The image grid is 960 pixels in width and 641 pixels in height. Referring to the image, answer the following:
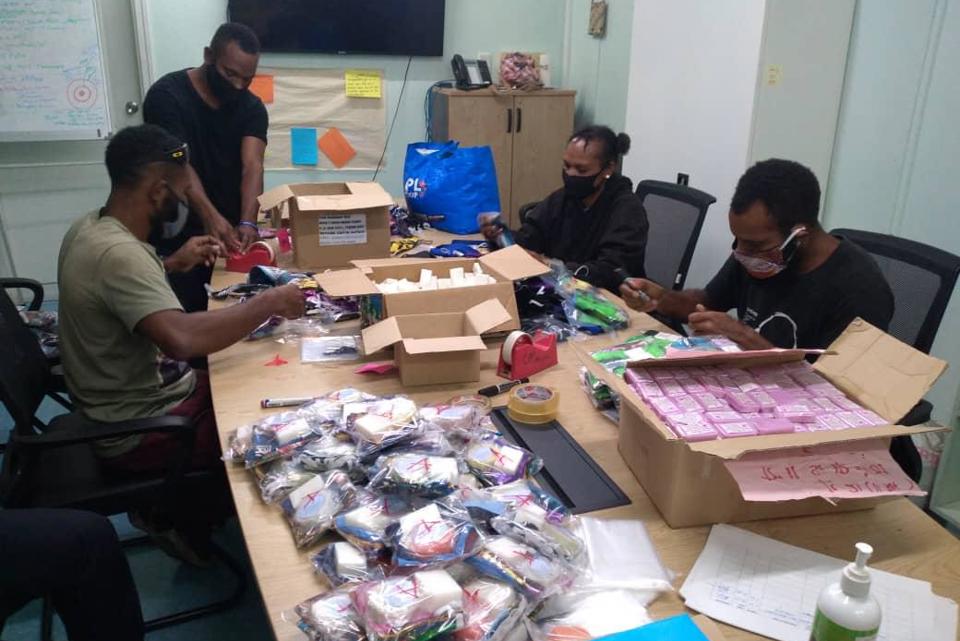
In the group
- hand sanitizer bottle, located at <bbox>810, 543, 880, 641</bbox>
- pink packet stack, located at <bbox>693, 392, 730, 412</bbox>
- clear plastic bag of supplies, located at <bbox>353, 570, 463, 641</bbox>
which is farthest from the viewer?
pink packet stack, located at <bbox>693, 392, 730, 412</bbox>

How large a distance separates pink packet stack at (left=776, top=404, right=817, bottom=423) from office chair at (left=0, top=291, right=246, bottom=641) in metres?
1.19

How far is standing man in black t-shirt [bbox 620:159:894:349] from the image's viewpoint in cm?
163

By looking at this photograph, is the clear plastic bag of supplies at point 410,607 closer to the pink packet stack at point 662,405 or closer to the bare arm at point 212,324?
the pink packet stack at point 662,405

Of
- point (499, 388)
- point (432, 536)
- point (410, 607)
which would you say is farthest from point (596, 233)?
point (410, 607)

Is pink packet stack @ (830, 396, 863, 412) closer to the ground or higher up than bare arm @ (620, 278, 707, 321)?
higher up

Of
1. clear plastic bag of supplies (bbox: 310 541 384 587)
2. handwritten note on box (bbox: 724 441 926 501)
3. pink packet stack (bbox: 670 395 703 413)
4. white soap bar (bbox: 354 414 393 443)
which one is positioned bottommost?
clear plastic bag of supplies (bbox: 310 541 384 587)

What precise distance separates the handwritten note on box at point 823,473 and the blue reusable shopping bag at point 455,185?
6.94ft

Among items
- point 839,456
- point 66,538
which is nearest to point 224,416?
point 66,538

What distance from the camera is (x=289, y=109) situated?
14.7ft

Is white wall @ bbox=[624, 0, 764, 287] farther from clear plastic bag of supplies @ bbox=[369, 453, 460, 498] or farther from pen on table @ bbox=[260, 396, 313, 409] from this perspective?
clear plastic bag of supplies @ bbox=[369, 453, 460, 498]

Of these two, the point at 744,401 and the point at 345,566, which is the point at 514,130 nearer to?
the point at 744,401

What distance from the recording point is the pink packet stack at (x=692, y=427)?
42.2 inches

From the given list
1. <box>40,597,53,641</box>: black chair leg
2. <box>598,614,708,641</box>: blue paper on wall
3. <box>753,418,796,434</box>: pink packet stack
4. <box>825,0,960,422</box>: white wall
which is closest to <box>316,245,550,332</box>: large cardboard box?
<box>753,418,796,434</box>: pink packet stack

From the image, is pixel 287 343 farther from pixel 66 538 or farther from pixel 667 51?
pixel 667 51
